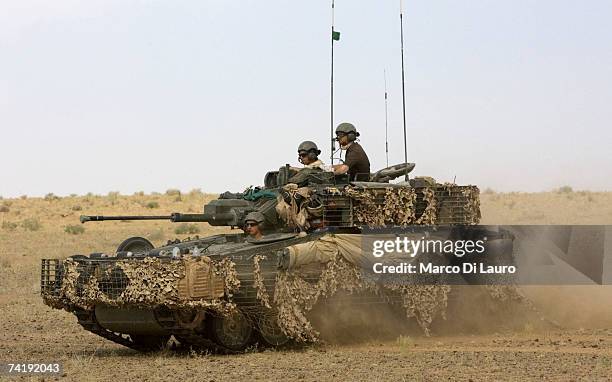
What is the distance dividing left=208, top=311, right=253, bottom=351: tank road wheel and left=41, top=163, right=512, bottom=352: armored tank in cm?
1

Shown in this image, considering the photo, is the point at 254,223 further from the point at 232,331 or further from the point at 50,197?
the point at 50,197

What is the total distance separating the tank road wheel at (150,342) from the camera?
48.9ft

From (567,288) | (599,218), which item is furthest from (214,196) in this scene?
(567,288)

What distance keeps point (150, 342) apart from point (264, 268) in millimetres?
2201

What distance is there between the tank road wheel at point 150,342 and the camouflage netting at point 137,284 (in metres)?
1.28

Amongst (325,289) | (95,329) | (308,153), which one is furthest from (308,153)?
(95,329)

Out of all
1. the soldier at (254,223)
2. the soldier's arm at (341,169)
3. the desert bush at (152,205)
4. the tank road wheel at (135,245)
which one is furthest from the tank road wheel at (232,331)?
the desert bush at (152,205)

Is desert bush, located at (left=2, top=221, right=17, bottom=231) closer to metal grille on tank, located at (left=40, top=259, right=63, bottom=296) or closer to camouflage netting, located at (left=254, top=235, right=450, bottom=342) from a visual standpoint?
metal grille on tank, located at (left=40, top=259, right=63, bottom=296)

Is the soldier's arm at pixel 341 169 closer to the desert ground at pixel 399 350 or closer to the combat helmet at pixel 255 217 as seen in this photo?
the combat helmet at pixel 255 217

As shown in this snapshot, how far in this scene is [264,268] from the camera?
13859 millimetres

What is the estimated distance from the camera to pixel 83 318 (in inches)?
561

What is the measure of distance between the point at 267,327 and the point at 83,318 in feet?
7.62

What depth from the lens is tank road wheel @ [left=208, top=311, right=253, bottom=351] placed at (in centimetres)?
1394

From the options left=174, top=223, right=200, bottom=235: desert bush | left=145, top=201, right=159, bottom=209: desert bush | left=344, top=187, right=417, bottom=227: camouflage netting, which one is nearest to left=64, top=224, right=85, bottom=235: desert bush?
left=174, top=223, right=200, bottom=235: desert bush
